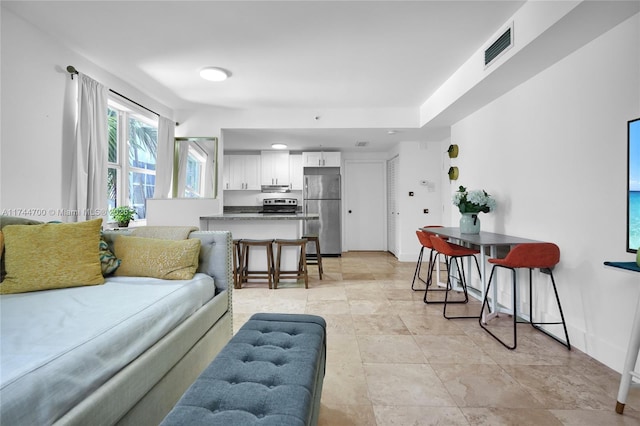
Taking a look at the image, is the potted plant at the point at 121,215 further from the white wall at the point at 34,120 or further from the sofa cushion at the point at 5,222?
the sofa cushion at the point at 5,222

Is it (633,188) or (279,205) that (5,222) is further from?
(279,205)

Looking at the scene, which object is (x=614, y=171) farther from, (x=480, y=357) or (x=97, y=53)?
(x=97, y=53)

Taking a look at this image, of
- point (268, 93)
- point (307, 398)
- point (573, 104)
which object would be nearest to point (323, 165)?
point (268, 93)

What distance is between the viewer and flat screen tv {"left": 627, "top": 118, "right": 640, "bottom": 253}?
1.77m

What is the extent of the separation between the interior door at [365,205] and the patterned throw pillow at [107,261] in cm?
568

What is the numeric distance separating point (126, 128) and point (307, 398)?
4284mm

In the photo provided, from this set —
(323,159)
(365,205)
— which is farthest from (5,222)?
(365,205)

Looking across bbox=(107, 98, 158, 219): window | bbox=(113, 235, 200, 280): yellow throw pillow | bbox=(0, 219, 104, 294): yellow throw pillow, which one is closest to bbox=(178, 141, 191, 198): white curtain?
bbox=(107, 98, 158, 219): window

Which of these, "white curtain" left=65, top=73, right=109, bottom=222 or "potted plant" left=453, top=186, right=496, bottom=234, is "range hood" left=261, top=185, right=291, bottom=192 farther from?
"potted plant" left=453, top=186, right=496, bottom=234

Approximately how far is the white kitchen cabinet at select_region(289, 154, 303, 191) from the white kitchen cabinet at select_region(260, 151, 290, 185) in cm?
9

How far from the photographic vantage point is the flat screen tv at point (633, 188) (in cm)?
177

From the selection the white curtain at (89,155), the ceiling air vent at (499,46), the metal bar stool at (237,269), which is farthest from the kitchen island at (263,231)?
the ceiling air vent at (499,46)

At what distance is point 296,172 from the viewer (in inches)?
270

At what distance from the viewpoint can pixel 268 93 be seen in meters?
4.29
